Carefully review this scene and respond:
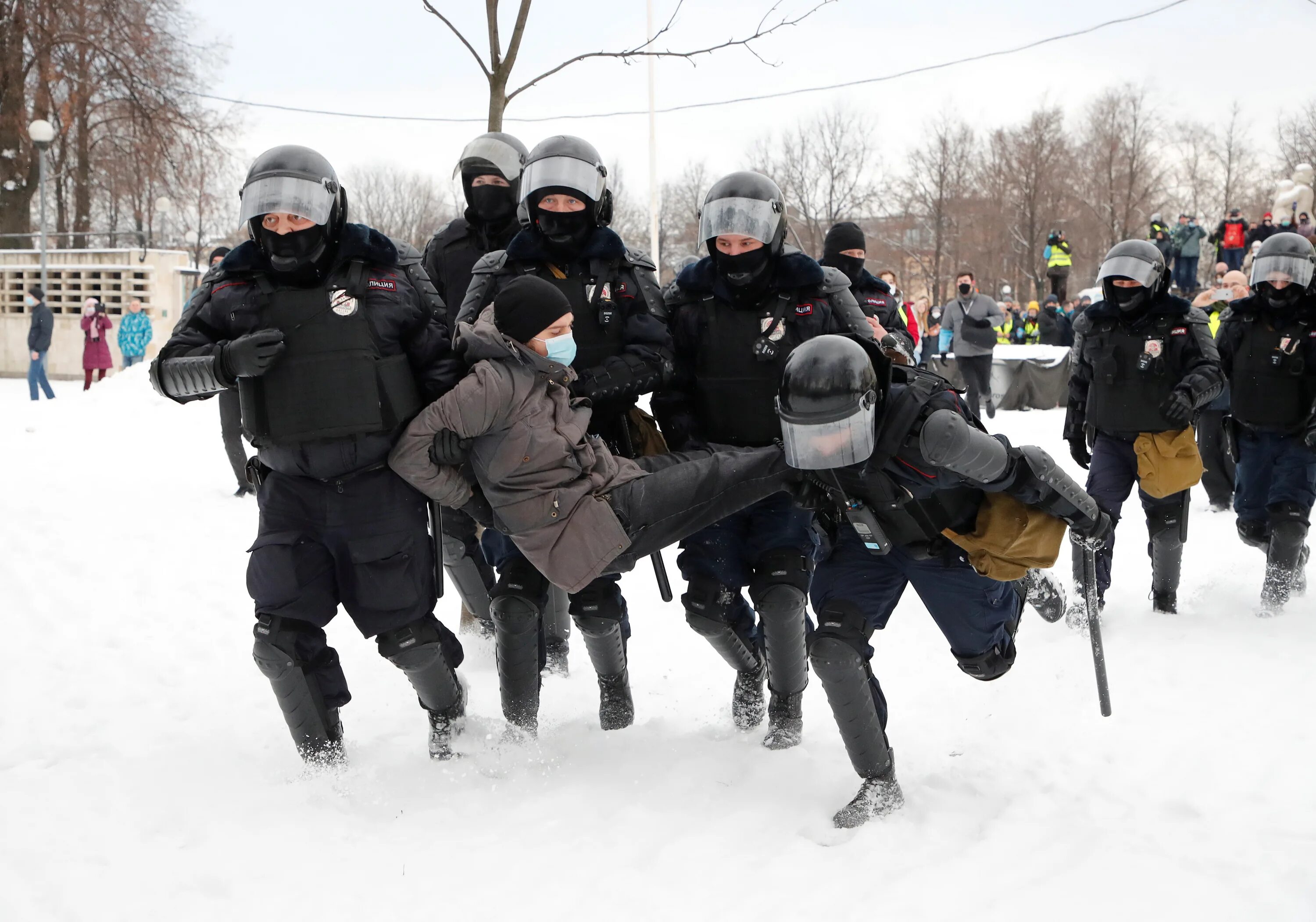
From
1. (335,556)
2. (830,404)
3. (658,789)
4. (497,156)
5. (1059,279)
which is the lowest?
(658,789)

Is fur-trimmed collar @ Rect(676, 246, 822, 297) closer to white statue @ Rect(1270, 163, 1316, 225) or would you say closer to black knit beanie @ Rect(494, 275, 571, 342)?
black knit beanie @ Rect(494, 275, 571, 342)

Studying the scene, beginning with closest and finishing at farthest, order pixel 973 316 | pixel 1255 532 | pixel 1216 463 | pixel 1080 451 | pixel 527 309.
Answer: pixel 527 309 < pixel 1255 532 < pixel 1080 451 < pixel 1216 463 < pixel 973 316

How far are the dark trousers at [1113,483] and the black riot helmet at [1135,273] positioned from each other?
74 centimetres

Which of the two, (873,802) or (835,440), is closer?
(835,440)

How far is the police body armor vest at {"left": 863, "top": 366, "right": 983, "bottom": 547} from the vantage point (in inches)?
127

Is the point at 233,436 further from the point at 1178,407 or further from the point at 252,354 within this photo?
the point at 1178,407

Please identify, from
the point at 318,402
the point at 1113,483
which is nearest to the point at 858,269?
the point at 1113,483

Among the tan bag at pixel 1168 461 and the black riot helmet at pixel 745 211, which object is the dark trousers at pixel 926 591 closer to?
the black riot helmet at pixel 745 211

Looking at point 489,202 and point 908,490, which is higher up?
point 489,202

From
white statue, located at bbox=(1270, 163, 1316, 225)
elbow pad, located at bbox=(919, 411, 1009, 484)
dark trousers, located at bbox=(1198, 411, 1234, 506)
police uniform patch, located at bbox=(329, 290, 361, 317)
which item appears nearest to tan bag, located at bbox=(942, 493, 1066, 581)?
elbow pad, located at bbox=(919, 411, 1009, 484)

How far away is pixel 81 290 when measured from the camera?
23.9 metres

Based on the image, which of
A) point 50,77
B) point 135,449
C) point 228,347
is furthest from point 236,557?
point 50,77

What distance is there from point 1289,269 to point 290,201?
513 cm

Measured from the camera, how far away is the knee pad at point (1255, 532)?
5957 millimetres
